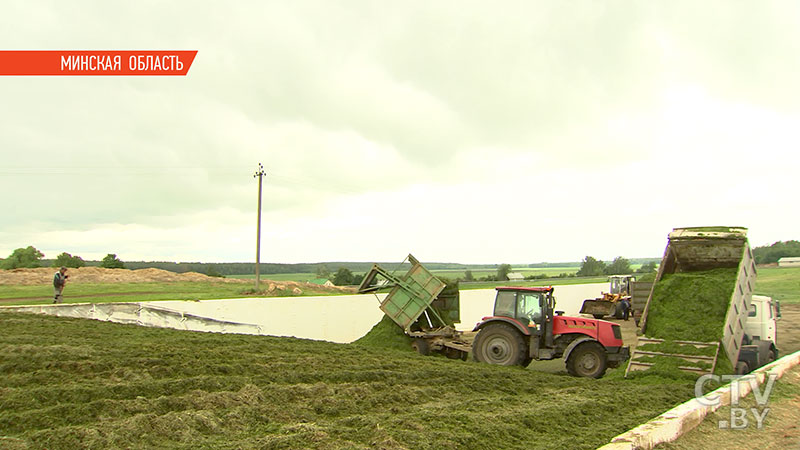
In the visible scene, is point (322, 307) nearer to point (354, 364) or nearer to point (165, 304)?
point (165, 304)

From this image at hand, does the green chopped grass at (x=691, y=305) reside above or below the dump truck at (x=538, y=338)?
above

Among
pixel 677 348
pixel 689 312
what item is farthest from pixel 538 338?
pixel 689 312

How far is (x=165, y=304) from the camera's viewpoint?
15188 mm

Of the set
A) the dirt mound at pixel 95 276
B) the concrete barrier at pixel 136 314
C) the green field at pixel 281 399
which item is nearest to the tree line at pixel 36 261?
the dirt mound at pixel 95 276

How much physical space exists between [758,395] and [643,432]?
406 centimetres

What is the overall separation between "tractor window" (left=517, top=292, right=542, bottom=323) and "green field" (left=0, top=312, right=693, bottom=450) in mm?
1218

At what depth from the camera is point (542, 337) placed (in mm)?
11875

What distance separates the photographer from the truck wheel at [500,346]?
11.8 meters

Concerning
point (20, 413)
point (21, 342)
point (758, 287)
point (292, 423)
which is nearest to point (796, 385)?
point (292, 423)

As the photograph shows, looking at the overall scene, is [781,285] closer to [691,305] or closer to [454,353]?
[691,305]

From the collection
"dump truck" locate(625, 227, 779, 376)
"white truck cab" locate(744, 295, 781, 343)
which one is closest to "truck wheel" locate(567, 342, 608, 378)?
"dump truck" locate(625, 227, 779, 376)

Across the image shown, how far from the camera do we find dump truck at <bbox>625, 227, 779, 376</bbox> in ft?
32.6

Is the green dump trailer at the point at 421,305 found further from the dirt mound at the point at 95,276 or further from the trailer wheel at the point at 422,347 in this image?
the dirt mound at the point at 95,276

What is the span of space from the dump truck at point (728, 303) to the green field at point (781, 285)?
28795 millimetres
